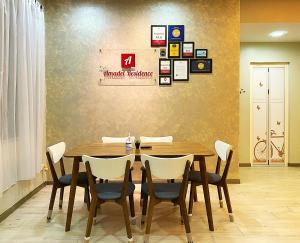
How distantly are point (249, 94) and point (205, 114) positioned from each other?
1.79 metres

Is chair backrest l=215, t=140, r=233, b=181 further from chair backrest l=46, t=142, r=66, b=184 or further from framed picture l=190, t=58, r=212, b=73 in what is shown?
chair backrest l=46, t=142, r=66, b=184

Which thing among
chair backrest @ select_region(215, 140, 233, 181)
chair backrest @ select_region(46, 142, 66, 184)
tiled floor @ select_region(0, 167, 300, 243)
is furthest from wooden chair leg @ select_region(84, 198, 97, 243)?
chair backrest @ select_region(215, 140, 233, 181)

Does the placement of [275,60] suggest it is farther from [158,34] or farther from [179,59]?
[158,34]

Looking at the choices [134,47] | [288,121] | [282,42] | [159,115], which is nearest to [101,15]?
[134,47]

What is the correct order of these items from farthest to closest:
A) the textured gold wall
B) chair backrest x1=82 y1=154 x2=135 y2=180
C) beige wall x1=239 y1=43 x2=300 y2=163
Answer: beige wall x1=239 y1=43 x2=300 y2=163 → the textured gold wall → chair backrest x1=82 y1=154 x2=135 y2=180

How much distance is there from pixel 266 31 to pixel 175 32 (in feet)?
5.68

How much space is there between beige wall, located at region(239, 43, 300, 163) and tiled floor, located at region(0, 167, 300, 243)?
2.08 meters

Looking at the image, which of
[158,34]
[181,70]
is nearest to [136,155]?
[181,70]

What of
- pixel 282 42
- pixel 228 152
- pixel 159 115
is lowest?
pixel 228 152

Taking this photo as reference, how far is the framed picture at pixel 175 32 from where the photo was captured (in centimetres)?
436

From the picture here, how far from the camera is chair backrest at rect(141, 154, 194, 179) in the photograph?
238 centimetres

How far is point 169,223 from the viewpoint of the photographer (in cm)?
293

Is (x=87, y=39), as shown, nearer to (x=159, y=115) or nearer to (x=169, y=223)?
(x=159, y=115)

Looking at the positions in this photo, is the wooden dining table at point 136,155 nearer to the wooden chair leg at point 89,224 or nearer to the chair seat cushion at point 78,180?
the chair seat cushion at point 78,180
